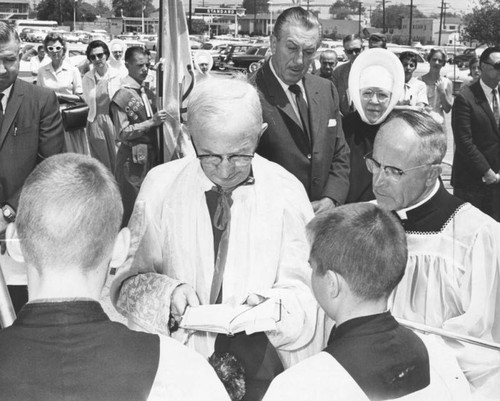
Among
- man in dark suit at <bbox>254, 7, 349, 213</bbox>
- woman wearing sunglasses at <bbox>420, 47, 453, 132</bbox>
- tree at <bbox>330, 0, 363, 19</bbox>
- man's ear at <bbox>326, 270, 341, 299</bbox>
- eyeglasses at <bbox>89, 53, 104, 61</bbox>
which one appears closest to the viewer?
man's ear at <bbox>326, 270, 341, 299</bbox>

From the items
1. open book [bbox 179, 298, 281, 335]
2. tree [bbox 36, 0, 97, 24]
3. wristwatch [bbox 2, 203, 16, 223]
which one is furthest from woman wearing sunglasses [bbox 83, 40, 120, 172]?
tree [bbox 36, 0, 97, 24]

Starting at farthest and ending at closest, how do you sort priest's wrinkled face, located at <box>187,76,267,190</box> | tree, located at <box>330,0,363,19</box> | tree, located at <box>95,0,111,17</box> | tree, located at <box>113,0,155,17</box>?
tree, located at <box>330,0,363,19</box>
tree, located at <box>95,0,111,17</box>
tree, located at <box>113,0,155,17</box>
priest's wrinkled face, located at <box>187,76,267,190</box>

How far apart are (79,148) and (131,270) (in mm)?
5714

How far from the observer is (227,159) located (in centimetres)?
265

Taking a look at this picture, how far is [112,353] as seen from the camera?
1.65 meters

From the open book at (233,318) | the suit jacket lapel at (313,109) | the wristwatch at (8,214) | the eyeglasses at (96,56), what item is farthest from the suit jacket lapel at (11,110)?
the eyeglasses at (96,56)

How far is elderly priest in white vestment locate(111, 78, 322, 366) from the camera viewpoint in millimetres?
2596

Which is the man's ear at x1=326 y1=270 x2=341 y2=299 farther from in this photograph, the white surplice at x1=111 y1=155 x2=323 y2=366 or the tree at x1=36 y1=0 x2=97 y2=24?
the tree at x1=36 y1=0 x2=97 y2=24

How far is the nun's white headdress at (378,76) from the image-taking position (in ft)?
14.8

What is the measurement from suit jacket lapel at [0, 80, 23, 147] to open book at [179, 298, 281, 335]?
2131 mm

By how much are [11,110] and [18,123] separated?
75 mm

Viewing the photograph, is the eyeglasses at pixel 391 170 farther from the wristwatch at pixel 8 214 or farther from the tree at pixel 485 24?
the tree at pixel 485 24

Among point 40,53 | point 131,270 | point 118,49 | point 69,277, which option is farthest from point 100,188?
point 40,53

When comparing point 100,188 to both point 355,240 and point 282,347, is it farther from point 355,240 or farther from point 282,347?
point 282,347
